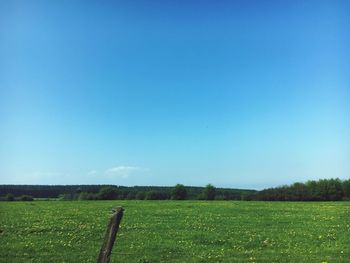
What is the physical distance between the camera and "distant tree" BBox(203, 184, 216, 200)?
91.4m

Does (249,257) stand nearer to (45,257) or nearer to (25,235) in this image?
(45,257)

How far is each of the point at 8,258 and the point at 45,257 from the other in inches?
57.2

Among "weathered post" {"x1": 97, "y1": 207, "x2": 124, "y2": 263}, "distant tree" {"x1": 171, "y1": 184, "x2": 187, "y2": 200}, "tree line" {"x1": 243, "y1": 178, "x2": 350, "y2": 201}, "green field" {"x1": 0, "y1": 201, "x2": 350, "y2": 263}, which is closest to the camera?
"weathered post" {"x1": 97, "y1": 207, "x2": 124, "y2": 263}

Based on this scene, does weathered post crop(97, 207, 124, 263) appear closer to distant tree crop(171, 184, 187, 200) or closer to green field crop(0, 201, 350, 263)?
green field crop(0, 201, 350, 263)

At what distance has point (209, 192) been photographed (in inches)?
3622

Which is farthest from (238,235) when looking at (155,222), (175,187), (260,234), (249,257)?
(175,187)

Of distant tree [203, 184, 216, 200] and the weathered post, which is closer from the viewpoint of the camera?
the weathered post

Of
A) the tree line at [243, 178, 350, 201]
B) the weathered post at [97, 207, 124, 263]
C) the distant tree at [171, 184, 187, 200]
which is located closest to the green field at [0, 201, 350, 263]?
the weathered post at [97, 207, 124, 263]

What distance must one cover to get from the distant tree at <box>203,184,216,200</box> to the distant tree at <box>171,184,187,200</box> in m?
4.94

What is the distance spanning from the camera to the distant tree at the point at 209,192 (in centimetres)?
9144

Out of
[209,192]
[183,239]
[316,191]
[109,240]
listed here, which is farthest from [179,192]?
[109,240]

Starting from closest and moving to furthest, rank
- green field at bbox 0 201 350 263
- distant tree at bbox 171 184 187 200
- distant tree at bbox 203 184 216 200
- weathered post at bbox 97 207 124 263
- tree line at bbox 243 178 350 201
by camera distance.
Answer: weathered post at bbox 97 207 124 263
green field at bbox 0 201 350 263
tree line at bbox 243 178 350 201
distant tree at bbox 171 184 187 200
distant tree at bbox 203 184 216 200

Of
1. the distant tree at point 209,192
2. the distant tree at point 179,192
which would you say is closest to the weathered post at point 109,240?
the distant tree at point 179,192

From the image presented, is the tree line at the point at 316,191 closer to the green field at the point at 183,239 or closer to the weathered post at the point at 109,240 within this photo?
the green field at the point at 183,239
